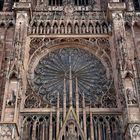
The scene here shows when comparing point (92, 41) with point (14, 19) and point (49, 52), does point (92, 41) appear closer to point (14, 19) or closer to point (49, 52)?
point (49, 52)

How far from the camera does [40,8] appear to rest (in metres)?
23.7

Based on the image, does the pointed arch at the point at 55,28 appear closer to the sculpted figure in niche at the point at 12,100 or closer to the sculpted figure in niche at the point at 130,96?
the sculpted figure in niche at the point at 12,100

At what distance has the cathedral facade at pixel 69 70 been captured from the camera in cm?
1698

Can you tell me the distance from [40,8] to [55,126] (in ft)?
33.8

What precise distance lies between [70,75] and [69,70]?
2.39 feet

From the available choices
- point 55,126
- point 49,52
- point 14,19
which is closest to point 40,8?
point 14,19

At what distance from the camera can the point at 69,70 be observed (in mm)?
19797

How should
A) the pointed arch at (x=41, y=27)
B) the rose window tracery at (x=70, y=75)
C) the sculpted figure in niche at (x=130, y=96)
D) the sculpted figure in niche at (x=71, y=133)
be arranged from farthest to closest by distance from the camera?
1. the pointed arch at (x=41, y=27)
2. the rose window tracery at (x=70, y=75)
3. the sculpted figure in niche at (x=130, y=96)
4. the sculpted figure in niche at (x=71, y=133)

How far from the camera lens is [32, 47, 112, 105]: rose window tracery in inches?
750

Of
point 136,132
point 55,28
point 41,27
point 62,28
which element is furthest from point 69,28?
point 136,132

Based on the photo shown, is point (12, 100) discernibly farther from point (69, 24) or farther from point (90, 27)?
point (90, 27)

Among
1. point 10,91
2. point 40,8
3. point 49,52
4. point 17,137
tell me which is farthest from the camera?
point 40,8

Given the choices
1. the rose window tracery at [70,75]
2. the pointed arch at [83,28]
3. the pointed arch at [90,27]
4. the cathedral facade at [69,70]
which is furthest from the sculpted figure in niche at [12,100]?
the pointed arch at [90,27]

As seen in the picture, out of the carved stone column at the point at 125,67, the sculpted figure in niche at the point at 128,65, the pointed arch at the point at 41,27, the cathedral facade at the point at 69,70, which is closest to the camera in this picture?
the carved stone column at the point at 125,67
